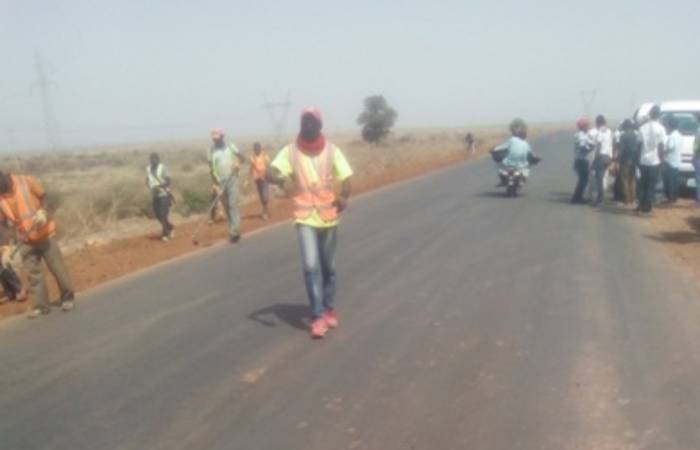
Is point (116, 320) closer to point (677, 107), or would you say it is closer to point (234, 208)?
point (234, 208)

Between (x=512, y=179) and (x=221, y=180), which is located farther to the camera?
(x=512, y=179)

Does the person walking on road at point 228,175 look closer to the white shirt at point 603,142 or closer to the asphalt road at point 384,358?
the asphalt road at point 384,358

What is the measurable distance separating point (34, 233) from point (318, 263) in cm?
387

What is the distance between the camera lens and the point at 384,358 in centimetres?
655

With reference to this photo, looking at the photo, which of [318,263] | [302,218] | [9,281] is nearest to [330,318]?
[318,263]

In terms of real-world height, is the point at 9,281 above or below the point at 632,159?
above

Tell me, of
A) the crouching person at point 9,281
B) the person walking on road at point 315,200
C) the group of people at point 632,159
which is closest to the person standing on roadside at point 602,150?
the group of people at point 632,159

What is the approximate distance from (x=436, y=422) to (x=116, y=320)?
4679 millimetres

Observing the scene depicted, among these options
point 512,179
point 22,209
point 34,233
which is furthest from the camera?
point 512,179

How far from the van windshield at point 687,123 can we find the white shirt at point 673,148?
240 centimetres

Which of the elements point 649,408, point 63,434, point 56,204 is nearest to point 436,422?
point 649,408

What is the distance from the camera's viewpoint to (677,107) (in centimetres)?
1945

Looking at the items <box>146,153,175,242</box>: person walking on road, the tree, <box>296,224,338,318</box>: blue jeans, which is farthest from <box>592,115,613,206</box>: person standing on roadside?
the tree

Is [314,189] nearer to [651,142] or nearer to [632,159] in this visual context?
[651,142]
